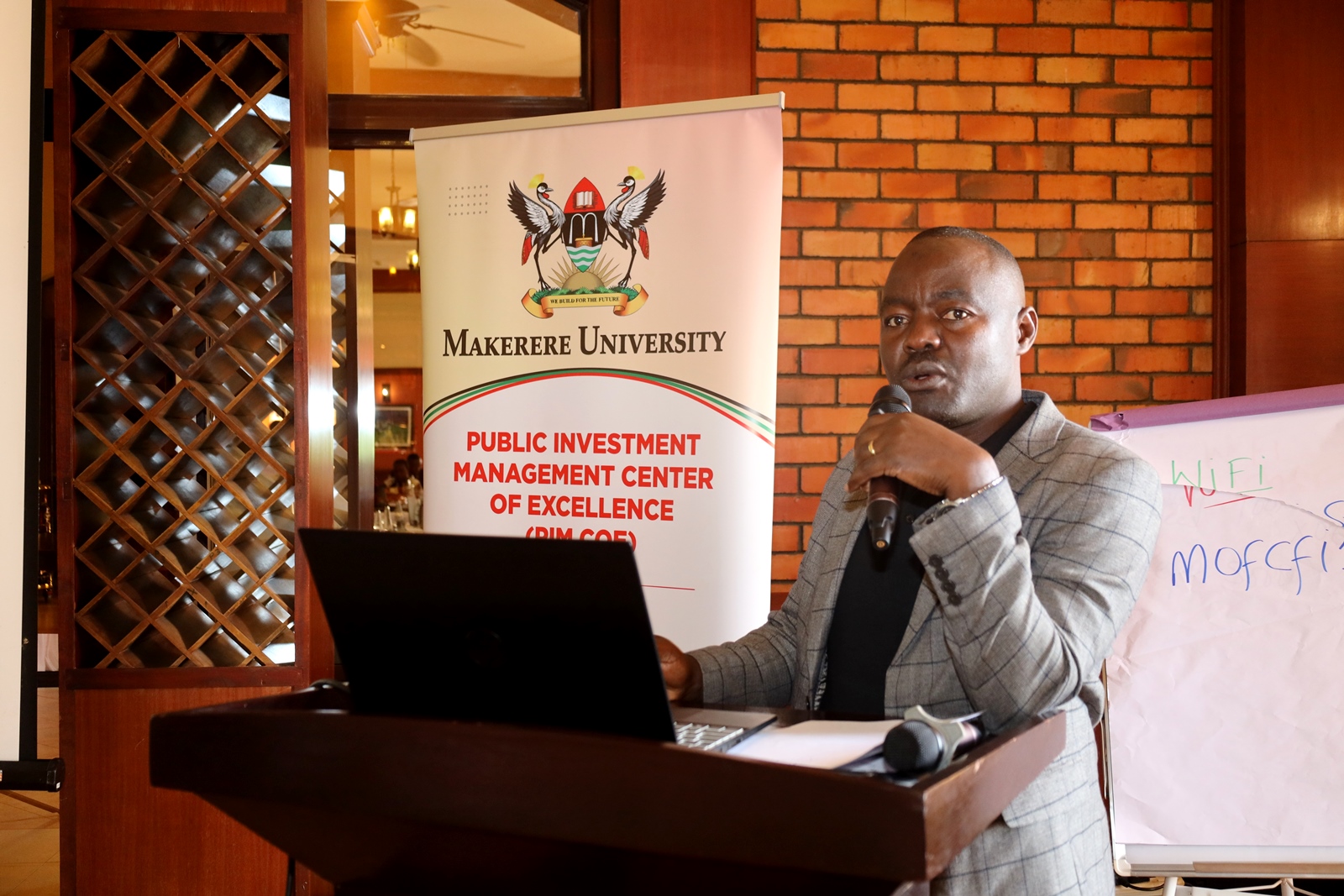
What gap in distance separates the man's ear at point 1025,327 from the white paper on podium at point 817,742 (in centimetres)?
78

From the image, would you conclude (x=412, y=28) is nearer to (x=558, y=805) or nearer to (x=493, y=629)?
(x=493, y=629)

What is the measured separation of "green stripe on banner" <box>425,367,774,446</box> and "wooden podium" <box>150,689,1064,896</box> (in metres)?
1.43

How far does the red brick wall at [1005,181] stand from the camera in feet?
9.73

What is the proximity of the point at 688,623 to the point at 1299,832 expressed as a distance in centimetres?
126

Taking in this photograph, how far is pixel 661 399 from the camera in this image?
2.36 m

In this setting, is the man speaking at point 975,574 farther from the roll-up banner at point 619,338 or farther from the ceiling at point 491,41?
the ceiling at point 491,41

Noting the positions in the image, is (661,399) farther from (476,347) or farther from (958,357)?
(958,357)

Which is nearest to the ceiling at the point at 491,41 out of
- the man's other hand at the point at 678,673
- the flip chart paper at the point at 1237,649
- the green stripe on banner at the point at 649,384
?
the green stripe on banner at the point at 649,384

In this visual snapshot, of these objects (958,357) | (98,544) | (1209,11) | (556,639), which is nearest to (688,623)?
(958,357)

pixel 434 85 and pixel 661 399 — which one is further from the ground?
pixel 434 85

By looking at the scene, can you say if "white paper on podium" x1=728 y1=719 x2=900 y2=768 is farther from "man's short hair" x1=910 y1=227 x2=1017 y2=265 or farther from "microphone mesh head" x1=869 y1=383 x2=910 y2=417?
"man's short hair" x1=910 y1=227 x2=1017 y2=265

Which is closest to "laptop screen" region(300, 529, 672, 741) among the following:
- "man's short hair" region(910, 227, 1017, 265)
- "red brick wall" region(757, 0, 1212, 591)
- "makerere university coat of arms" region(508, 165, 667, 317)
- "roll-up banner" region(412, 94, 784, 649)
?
"man's short hair" region(910, 227, 1017, 265)

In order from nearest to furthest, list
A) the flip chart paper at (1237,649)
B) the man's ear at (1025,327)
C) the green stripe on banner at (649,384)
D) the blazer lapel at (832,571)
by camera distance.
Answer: the blazer lapel at (832,571)
the man's ear at (1025,327)
the flip chart paper at (1237,649)
the green stripe on banner at (649,384)

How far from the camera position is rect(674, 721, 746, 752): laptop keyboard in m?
0.83
